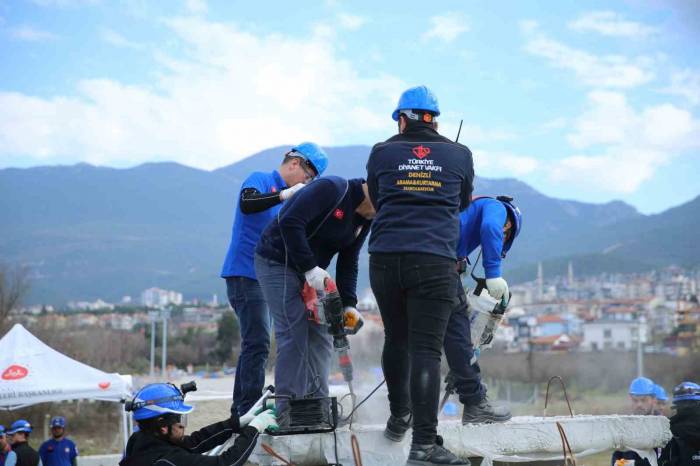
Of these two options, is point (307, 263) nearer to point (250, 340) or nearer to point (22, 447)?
point (250, 340)

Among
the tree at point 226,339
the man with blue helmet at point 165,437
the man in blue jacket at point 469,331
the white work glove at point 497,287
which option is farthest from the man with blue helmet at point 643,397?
the tree at point 226,339

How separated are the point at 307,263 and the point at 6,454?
26.6ft

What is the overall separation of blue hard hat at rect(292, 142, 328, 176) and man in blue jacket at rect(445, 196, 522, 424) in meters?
1.13

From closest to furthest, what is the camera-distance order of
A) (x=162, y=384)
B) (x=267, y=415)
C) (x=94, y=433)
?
1. (x=162, y=384)
2. (x=267, y=415)
3. (x=94, y=433)

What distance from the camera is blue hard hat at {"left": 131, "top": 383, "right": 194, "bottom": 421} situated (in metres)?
5.19

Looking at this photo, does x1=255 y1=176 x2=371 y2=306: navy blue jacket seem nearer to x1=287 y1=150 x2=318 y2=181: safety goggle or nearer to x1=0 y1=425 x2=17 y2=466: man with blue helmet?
x1=287 y1=150 x2=318 y2=181: safety goggle

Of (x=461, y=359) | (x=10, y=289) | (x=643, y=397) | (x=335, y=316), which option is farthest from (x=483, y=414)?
(x=10, y=289)

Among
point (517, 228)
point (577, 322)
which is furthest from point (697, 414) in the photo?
point (577, 322)

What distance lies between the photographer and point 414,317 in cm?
544

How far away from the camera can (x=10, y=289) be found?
48.3 m

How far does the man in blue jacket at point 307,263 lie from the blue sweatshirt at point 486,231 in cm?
83

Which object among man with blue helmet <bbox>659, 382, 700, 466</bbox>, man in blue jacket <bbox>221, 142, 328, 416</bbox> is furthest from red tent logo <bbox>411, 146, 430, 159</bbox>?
man with blue helmet <bbox>659, 382, 700, 466</bbox>

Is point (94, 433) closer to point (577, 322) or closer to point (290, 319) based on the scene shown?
point (290, 319)

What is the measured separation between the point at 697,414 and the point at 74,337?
148 feet
